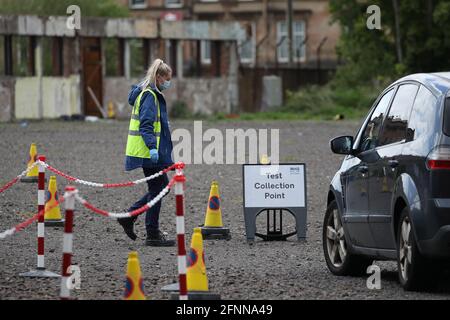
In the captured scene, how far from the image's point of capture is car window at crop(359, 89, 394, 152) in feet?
36.8

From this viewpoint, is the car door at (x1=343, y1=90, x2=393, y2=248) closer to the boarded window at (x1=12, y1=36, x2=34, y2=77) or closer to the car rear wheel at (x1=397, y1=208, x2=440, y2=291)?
the car rear wheel at (x1=397, y1=208, x2=440, y2=291)

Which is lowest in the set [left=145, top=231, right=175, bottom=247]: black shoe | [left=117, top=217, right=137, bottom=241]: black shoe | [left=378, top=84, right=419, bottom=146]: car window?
[left=145, top=231, right=175, bottom=247]: black shoe

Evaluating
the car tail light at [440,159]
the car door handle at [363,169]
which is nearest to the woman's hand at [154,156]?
the car door handle at [363,169]

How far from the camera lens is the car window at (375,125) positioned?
36.8 feet

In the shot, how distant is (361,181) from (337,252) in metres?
0.96

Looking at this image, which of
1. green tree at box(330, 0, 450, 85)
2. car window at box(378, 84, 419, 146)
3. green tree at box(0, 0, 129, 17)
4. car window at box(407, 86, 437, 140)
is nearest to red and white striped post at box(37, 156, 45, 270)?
car window at box(378, 84, 419, 146)

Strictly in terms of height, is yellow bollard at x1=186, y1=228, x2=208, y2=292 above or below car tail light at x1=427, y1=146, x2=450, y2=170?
below

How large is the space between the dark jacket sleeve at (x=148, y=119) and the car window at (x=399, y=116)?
3.76 m

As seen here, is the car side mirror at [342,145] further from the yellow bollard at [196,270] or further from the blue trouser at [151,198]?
the blue trouser at [151,198]

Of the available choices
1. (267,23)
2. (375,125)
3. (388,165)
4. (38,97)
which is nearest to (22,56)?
(38,97)

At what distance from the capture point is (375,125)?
37.3ft

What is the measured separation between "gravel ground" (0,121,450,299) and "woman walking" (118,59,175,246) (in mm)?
294
